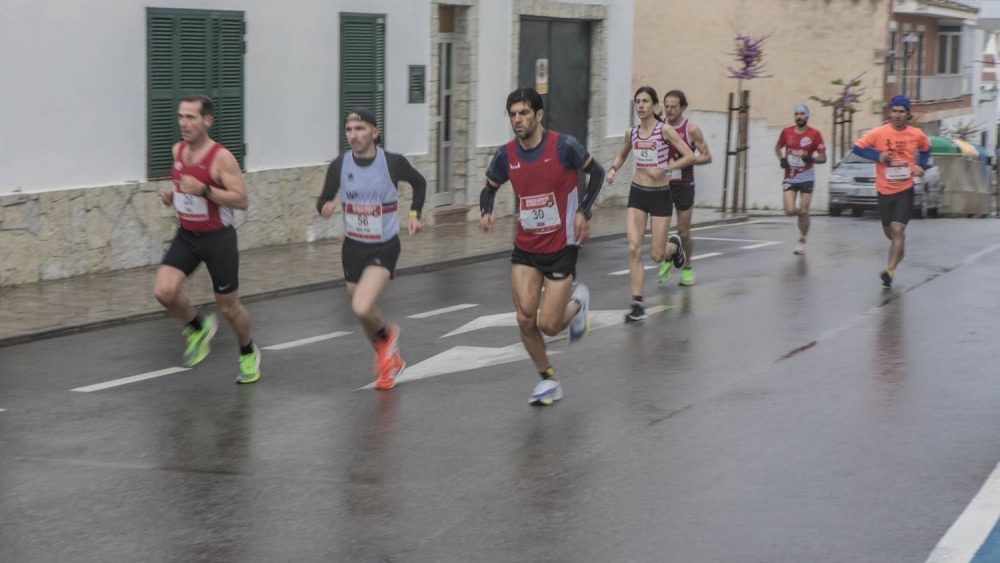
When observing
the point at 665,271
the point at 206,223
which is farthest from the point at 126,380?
the point at 665,271

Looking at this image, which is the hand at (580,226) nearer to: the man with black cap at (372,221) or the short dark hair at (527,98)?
the short dark hair at (527,98)

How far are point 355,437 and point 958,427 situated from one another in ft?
10.6

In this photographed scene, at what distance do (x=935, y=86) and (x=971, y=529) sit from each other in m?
48.3

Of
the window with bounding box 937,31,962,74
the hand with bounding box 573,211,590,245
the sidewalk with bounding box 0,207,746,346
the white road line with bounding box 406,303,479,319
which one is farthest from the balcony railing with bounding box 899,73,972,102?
the hand with bounding box 573,211,590,245

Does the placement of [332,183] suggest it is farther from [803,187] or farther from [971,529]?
[803,187]

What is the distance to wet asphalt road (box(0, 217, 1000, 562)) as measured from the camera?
6266mm

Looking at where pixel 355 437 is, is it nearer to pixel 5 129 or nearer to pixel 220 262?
pixel 220 262

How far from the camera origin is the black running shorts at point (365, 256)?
385 inches

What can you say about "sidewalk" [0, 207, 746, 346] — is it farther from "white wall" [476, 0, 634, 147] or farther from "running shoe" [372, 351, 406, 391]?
"running shoe" [372, 351, 406, 391]

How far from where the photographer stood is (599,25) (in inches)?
1064

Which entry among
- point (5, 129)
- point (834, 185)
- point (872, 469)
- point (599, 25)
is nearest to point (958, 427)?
point (872, 469)

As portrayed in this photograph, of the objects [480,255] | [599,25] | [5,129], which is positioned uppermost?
[599,25]

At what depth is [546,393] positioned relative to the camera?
9.13m

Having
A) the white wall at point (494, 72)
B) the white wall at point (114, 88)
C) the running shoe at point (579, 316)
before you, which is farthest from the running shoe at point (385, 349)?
the white wall at point (494, 72)
